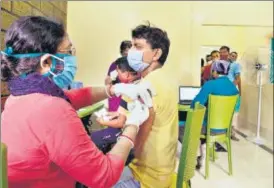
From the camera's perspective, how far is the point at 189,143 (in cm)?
80

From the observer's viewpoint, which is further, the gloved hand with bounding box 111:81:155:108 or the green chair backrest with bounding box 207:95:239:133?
Answer: the green chair backrest with bounding box 207:95:239:133

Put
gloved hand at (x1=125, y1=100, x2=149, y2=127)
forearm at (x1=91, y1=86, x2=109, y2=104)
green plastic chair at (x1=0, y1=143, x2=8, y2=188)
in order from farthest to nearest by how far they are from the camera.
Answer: forearm at (x1=91, y1=86, x2=109, y2=104) < gloved hand at (x1=125, y1=100, x2=149, y2=127) < green plastic chair at (x1=0, y1=143, x2=8, y2=188)

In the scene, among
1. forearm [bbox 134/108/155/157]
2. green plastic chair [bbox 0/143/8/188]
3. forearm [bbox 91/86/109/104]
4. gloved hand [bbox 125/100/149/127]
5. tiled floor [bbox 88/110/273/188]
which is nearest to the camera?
green plastic chair [bbox 0/143/8/188]

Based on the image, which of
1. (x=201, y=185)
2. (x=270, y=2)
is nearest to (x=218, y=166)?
(x=201, y=185)

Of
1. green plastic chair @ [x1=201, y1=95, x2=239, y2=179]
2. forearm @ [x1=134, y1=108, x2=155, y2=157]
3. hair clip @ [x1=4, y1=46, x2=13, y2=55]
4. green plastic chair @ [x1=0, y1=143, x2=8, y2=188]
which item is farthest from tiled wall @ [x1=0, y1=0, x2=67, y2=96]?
green plastic chair @ [x1=201, y1=95, x2=239, y2=179]

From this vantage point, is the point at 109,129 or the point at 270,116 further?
the point at 270,116

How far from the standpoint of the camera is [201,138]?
0.96m

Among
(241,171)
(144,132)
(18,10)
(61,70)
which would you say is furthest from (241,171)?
(18,10)

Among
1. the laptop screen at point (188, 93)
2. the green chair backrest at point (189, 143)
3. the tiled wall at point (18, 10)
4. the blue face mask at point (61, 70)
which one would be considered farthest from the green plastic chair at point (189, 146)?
the tiled wall at point (18, 10)

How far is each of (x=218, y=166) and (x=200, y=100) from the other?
29 cm

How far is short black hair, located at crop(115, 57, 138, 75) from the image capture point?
810mm

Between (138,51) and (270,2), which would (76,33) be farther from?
(270,2)

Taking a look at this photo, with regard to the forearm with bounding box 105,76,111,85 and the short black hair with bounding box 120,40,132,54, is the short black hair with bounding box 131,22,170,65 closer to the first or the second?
the short black hair with bounding box 120,40,132,54

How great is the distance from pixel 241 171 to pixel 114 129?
0.63m
